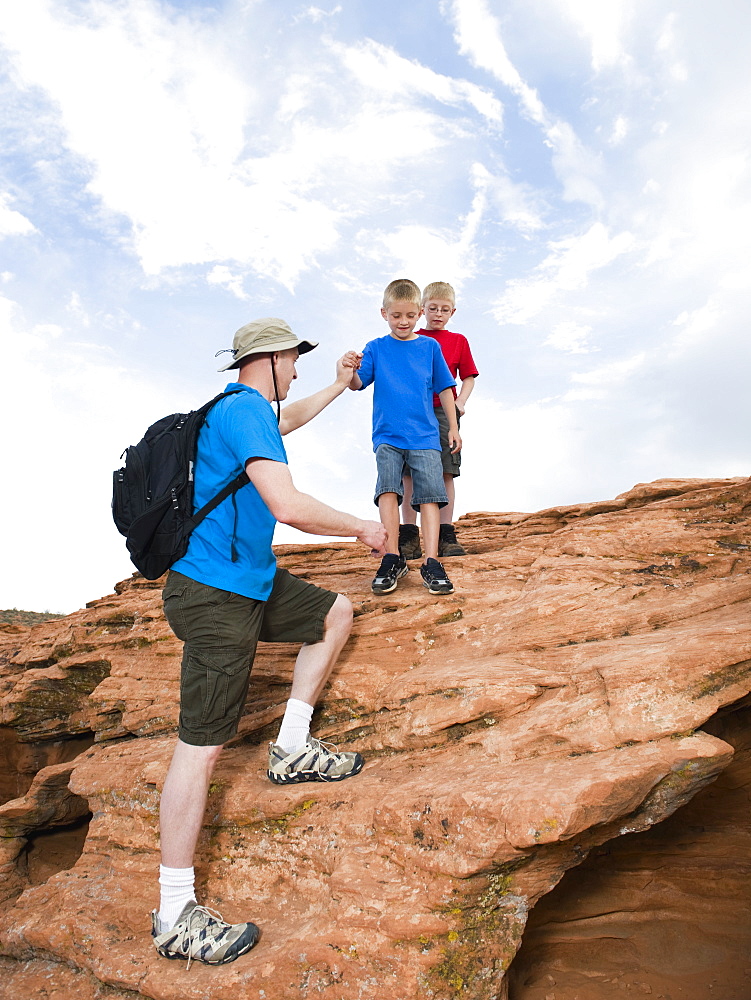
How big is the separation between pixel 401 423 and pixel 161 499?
3368 mm

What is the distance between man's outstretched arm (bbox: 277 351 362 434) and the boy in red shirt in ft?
5.49

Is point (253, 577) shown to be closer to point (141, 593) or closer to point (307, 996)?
point (307, 996)

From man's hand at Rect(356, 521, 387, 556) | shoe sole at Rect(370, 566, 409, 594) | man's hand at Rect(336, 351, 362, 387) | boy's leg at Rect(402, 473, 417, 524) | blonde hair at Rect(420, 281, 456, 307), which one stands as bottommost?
shoe sole at Rect(370, 566, 409, 594)

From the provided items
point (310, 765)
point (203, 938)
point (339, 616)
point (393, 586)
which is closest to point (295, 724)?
point (310, 765)

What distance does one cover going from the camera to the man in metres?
4.70

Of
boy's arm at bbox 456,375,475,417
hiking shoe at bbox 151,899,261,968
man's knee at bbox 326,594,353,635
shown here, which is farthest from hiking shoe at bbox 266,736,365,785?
boy's arm at bbox 456,375,475,417

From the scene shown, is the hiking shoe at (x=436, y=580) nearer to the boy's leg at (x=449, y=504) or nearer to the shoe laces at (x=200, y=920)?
the boy's leg at (x=449, y=504)

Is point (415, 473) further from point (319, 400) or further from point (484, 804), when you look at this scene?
point (484, 804)

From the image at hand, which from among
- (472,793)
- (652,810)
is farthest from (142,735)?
(652,810)

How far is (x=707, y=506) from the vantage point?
307 inches

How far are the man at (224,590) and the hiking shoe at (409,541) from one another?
3.39 metres

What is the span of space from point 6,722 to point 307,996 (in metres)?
7.72

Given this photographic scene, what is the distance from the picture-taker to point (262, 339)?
535 cm

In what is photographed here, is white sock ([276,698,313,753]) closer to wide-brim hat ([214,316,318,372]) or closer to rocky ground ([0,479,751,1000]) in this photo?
rocky ground ([0,479,751,1000])
